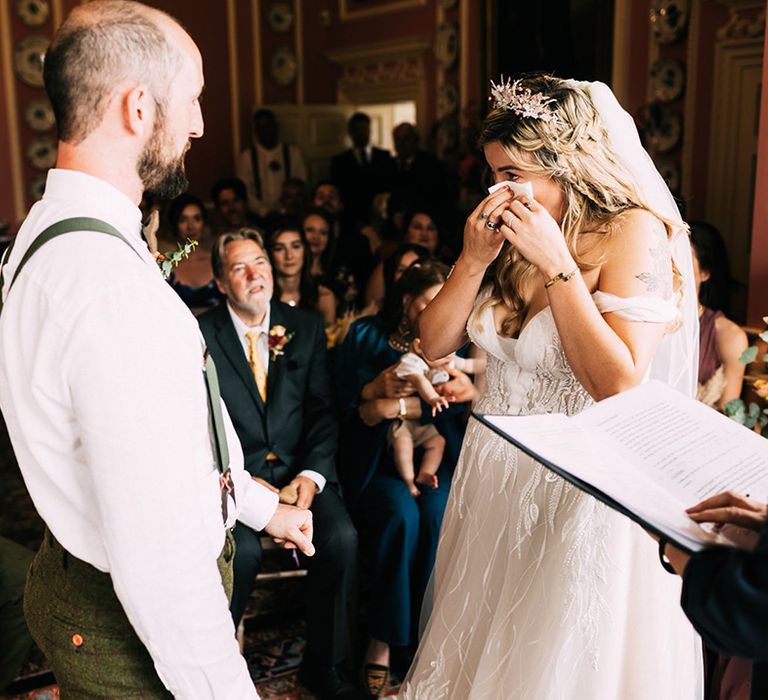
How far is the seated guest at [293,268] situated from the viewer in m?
4.12

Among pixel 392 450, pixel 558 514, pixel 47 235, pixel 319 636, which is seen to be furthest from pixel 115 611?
pixel 392 450

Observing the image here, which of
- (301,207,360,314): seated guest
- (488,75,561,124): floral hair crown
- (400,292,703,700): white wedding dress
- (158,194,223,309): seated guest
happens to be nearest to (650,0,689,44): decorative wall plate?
(301,207,360,314): seated guest

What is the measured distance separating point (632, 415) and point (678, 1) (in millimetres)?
5401

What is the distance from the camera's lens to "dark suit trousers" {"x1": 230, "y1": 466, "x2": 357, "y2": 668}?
106 inches

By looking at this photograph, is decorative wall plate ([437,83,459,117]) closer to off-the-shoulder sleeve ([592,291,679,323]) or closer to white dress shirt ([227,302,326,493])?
white dress shirt ([227,302,326,493])

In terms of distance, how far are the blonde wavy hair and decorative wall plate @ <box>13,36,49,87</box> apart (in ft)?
27.0

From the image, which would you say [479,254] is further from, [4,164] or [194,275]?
[4,164]

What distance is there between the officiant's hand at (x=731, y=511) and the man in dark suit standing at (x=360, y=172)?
24.4 ft

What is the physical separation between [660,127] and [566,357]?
15.9ft

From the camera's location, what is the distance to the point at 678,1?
578 centimetres

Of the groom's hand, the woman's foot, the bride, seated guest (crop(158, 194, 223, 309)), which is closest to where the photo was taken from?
the bride

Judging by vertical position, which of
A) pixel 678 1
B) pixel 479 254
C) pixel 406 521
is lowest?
pixel 406 521

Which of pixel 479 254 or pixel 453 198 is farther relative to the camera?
pixel 453 198

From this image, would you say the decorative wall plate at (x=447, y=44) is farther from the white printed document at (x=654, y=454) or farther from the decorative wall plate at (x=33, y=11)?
the white printed document at (x=654, y=454)
